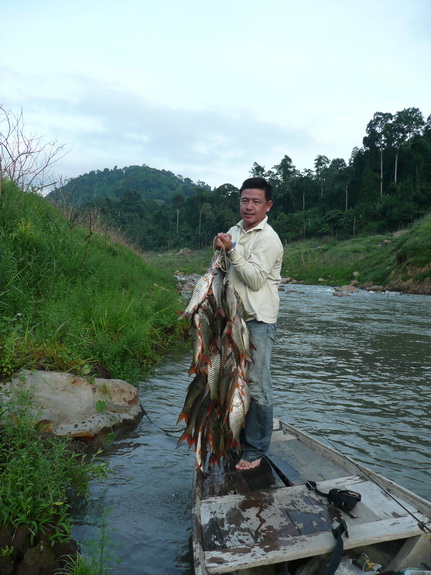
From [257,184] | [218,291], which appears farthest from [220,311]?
[257,184]

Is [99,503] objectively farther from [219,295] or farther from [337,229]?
[337,229]

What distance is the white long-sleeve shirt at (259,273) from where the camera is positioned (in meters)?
4.25

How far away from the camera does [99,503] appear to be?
4699mm

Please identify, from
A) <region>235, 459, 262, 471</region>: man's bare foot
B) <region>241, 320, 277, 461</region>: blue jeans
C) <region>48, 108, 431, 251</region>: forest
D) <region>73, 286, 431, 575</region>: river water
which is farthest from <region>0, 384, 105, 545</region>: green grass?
<region>48, 108, 431, 251</region>: forest

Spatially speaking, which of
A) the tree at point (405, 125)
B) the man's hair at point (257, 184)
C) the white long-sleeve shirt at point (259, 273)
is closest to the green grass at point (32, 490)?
the white long-sleeve shirt at point (259, 273)

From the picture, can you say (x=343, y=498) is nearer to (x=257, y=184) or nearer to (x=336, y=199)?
(x=257, y=184)

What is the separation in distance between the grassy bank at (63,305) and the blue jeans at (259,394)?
117 inches

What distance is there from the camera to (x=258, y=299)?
4.39m

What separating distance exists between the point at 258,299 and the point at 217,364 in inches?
28.6

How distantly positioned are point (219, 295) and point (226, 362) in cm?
64

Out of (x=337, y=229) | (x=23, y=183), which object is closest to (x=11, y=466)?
(x=23, y=183)

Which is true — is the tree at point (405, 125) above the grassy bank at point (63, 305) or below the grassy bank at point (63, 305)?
above

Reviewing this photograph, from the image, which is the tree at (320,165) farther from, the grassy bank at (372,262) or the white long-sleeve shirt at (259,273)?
the white long-sleeve shirt at (259,273)

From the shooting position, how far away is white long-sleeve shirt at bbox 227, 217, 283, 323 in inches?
167
